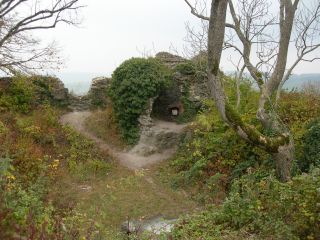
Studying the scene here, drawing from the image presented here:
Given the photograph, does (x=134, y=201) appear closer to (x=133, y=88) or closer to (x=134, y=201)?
(x=134, y=201)

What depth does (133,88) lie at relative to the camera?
50.1ft

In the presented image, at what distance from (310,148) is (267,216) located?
13.6 ft

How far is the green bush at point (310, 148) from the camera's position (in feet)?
33.7

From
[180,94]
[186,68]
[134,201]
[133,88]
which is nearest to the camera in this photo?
[134,201]

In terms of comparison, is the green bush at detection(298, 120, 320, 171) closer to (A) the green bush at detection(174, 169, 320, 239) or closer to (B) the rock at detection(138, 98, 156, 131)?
(A) the green bush at detection(174, 169, 320, 239)

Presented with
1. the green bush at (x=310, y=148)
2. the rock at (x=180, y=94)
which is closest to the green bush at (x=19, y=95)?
the rock at (x=180, y=94)

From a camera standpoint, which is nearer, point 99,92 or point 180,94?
point 180,94

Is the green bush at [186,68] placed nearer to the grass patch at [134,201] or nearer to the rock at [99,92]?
the rock at [99,92]

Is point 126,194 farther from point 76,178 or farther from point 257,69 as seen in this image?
point 257,69

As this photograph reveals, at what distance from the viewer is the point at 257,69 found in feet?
37.0

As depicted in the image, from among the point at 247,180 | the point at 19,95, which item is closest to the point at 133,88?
the point at 19,95

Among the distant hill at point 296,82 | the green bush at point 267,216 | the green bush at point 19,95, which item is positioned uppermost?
the distant hill at point 296,82

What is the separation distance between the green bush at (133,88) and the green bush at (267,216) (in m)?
7.72

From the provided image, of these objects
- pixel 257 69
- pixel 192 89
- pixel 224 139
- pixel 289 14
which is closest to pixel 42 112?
pixel 192 89
